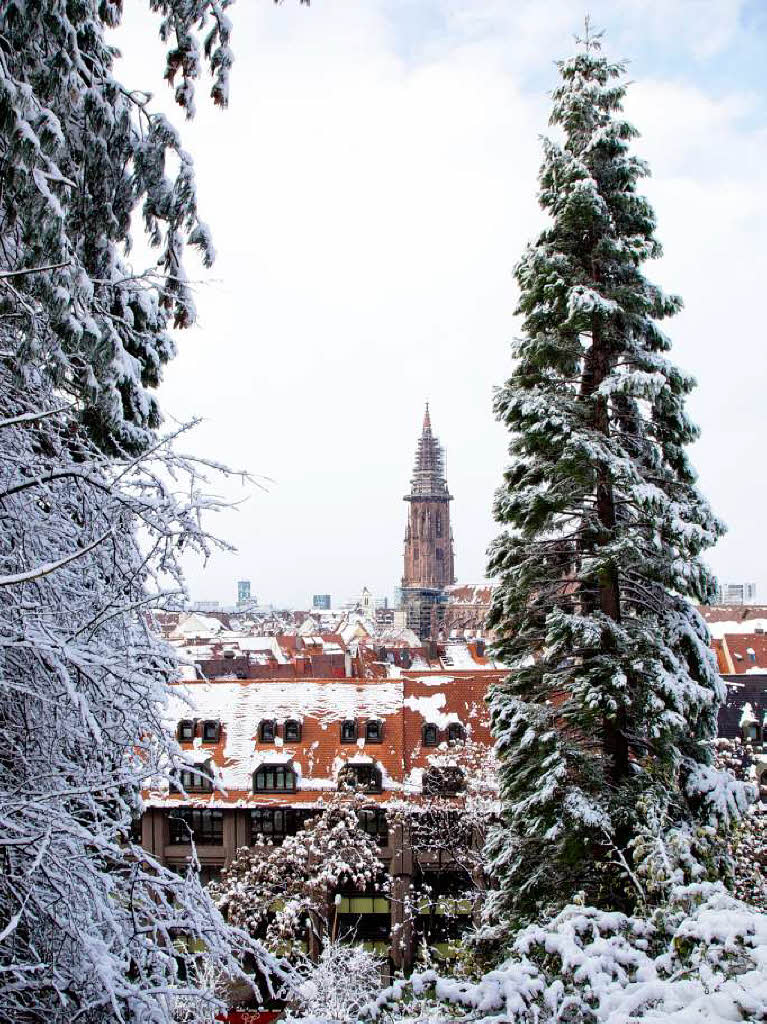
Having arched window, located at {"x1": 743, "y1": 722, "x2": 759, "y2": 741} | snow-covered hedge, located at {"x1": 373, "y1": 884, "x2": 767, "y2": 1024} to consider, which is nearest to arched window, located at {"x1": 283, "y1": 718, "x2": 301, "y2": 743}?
arched window, located at {"x1": 743, "y1": 722, "x2": 759, "y2": 741}

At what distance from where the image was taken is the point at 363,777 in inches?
1008

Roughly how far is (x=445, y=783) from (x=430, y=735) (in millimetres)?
2817

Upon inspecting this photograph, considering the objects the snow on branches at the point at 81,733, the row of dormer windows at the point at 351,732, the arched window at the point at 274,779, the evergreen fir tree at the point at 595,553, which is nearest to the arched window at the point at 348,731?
the row of dormer windows at the point at 351,732

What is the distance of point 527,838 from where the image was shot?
37.8ft

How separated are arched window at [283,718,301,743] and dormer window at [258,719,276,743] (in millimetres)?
421

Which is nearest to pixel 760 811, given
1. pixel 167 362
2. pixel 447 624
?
pixel 167 362

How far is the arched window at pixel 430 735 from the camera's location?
27125mm

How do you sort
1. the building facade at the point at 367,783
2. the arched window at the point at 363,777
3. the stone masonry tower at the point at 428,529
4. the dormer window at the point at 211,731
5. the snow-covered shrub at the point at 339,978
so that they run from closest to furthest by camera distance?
the snow-covered shrub at the point at 339,978, the building facade at the point at 367,783, the arched window at the point at 363,777, the dormer window at the point at 211,731, the stone masonry tower at the point at 428,529

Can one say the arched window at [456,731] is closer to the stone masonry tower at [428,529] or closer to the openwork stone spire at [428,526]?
the stone masonry tower at [428,529]

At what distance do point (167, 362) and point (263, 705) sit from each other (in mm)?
22692

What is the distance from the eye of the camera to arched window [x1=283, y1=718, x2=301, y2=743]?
2708cm

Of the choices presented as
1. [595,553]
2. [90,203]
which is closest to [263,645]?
[595,553]

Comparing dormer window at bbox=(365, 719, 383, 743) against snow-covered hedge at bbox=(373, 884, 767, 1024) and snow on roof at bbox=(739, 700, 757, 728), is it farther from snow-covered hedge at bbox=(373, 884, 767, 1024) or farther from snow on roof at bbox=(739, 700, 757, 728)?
snow-covered hedge at bbox=(373, 884, 767, 1024)

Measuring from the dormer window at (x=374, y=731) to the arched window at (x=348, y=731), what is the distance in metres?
0.44
